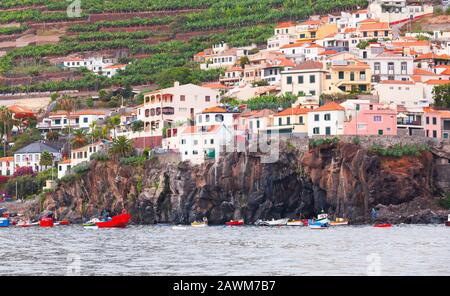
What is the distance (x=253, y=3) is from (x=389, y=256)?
398 feet

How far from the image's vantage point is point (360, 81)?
340 ft

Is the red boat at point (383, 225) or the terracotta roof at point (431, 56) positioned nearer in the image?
the red boat at point (383, 225)

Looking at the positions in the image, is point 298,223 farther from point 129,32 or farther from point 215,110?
point 129,32

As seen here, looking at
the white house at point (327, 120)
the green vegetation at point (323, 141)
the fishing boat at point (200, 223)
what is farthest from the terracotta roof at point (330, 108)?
the fishing boat at point (200, 223)

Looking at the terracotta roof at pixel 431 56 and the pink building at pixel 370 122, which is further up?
the terracotta roof at pixel 431 56

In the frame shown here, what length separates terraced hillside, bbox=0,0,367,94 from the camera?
14138cm

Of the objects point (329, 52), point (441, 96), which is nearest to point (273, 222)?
point (441, 96)

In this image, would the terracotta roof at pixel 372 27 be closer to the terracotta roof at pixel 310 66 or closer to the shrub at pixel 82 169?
the terracotta roof at pixel 310 66

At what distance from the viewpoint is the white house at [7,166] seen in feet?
383

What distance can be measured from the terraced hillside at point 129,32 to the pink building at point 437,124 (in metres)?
41.1

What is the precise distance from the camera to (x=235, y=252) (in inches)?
1864

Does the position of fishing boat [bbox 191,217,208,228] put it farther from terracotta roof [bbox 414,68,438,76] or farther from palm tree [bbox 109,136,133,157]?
terracotta roof [bbox 414,68,438,76]

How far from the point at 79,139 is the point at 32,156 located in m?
7.70
